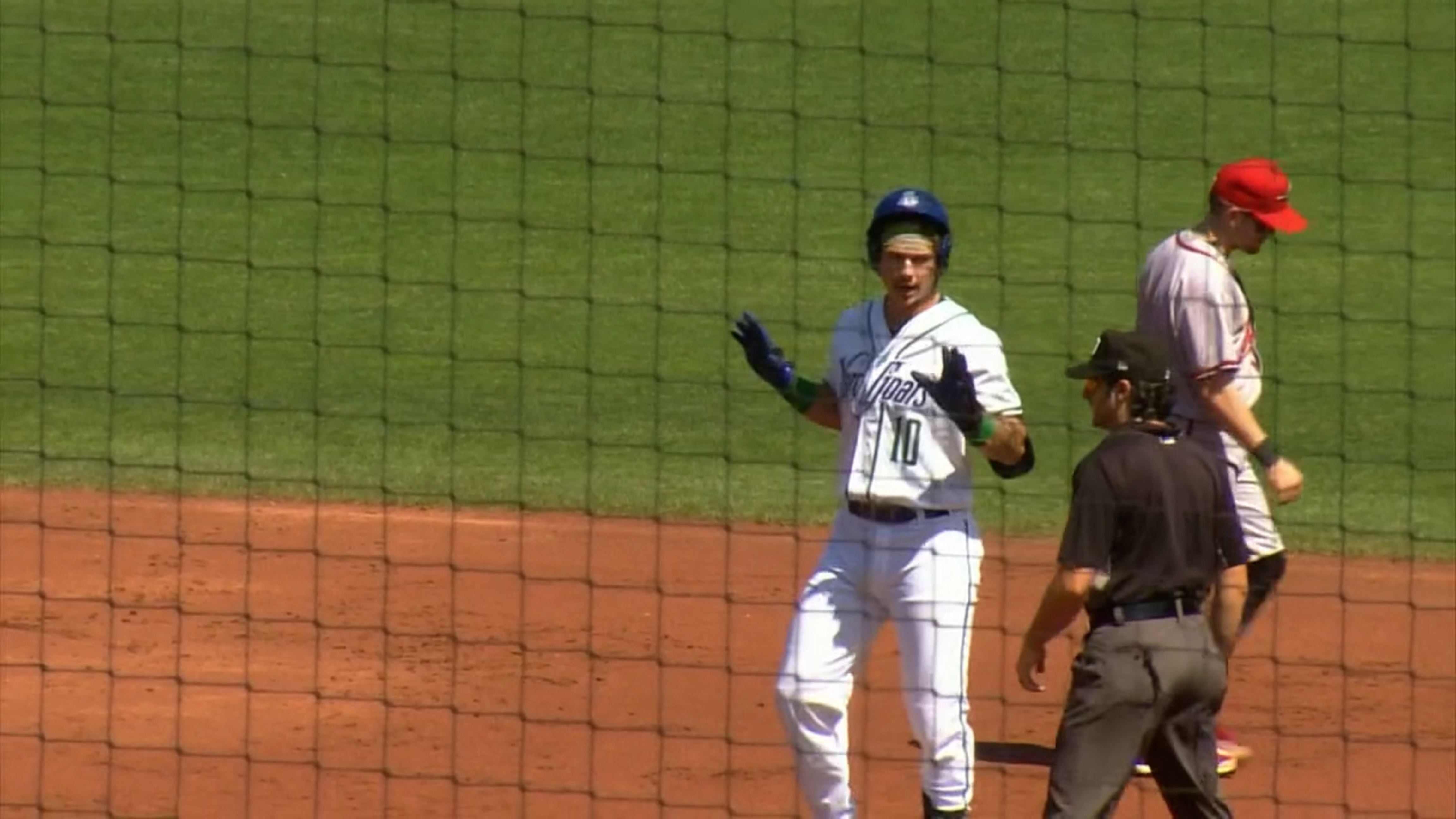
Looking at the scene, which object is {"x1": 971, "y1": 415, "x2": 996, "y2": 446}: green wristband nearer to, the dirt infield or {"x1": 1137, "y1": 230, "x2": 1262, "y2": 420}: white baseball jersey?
{"x1": 1137, "y1": 230, "x2": 1262, "y2": 420}: white baseball jersey

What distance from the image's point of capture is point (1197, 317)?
6891 millimetres

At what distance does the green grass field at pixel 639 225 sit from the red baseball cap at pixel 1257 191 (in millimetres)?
3243

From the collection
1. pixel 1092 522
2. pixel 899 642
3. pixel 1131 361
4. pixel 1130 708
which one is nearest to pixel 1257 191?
pixel 1131 361

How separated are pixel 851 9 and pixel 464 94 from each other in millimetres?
2592

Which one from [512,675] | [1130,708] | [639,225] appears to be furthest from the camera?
[639,225]

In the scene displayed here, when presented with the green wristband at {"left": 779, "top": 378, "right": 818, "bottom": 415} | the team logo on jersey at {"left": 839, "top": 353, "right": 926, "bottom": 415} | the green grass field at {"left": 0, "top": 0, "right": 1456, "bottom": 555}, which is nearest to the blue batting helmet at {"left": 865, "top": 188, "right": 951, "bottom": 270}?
the team logo on jersey at {"left": 839, "top": 353, "right": 926, "bottom": 415}

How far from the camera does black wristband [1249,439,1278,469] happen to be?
270 inches

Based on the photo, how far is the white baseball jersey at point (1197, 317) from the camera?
6.88 meters

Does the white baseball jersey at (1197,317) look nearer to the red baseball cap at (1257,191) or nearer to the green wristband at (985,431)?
the red baseball cap at (1257,191)

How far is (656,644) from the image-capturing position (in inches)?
342

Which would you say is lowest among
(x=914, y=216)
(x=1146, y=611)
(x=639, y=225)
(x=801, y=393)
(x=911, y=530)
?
(x=1146, y=611)

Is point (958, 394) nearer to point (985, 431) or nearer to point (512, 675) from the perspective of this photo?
point (985, 431)

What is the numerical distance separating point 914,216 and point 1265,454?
4.47ft

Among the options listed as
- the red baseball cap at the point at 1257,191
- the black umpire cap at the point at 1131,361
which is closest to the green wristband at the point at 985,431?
the black umpire cap at the point at 1131,361
